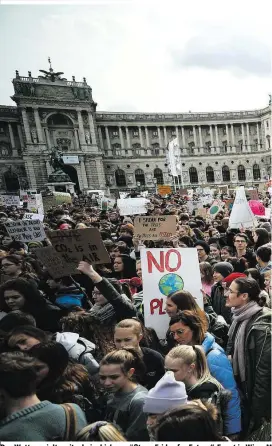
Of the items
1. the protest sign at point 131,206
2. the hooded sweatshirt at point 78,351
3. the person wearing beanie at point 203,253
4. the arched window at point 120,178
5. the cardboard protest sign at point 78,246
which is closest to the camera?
the hooded sweatshirt at point 78,351

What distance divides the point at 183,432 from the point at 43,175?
46.3 m

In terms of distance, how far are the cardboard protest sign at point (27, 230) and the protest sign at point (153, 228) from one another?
210cm

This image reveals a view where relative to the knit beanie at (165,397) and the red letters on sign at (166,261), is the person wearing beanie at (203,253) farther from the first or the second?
the knit beanie at (165,397)

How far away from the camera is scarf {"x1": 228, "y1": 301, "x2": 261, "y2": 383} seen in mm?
2920

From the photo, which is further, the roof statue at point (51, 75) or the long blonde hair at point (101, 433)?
the roof statue at point (51, 75)

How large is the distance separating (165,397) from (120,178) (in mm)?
52425

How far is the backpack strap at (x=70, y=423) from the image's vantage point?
5.98 feet

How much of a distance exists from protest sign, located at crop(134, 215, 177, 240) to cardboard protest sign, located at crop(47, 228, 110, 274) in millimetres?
3003

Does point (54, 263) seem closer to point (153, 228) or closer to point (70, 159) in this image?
point (153, 228)

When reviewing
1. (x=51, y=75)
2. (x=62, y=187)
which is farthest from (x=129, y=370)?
(x=51, y=75)

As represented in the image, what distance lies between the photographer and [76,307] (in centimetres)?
381

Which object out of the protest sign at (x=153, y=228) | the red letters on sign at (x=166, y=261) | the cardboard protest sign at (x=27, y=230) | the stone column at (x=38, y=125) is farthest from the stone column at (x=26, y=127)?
the red letters on sign at (x=166, y=261)

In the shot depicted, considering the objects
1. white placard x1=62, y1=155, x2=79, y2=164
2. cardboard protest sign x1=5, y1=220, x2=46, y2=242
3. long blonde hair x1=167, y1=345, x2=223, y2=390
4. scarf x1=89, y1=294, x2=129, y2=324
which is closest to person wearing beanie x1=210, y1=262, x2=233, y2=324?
scarf x1=89, y1=294, x2=129, y2=324

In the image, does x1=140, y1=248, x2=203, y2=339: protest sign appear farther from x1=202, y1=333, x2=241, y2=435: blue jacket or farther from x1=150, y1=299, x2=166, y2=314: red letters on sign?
x1=202, y1=333, x2=241, y2=435: blue jacket
